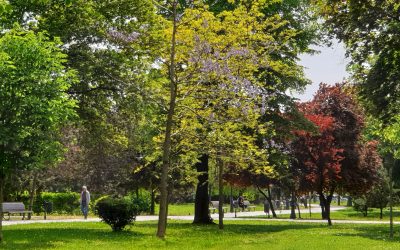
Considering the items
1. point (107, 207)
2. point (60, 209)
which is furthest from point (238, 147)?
point (60, 209)

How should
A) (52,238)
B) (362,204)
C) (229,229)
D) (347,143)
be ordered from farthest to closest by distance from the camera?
(362,204), (347,143), (229,229), (52,238)

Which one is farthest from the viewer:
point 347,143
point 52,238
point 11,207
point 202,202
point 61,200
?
point 61,200

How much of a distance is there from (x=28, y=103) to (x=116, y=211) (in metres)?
6.12

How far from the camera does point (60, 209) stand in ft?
129

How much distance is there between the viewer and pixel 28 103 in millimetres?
14328

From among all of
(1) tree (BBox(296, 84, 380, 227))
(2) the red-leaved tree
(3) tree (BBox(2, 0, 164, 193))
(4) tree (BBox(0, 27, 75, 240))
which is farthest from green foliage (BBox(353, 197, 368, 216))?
(4) tree (BBox(0, 27, 75, 240))

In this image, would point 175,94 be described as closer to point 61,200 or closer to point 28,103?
point 28,103

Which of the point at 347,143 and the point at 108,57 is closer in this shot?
the point at 108,57

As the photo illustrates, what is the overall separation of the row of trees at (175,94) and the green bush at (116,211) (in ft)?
5.30

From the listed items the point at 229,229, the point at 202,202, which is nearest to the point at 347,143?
the point at 202,202

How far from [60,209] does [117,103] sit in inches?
748

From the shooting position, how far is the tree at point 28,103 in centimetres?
1438

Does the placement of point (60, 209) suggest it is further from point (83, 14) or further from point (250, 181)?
point (83, 14)

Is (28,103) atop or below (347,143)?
below
